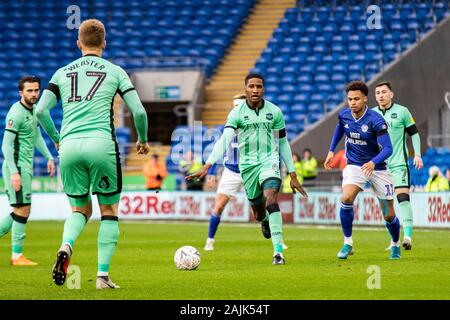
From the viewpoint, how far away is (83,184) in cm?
985

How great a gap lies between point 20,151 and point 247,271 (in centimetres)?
393

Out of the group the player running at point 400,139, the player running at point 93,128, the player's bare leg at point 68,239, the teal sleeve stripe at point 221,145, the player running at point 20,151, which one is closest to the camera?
the player's bare leg at point 68,239

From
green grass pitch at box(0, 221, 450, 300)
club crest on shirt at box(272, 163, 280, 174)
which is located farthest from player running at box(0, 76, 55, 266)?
club crest on shirt at box(272, 163, 280, 174)

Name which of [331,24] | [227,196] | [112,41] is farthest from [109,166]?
[112,41]

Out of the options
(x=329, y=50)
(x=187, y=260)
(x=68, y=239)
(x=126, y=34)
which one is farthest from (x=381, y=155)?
(x=126, y=34)

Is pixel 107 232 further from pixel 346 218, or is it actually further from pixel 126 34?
pixel 126 34

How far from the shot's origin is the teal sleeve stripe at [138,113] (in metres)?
9.64

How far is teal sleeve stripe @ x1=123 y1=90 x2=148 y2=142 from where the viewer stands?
9.64 metres

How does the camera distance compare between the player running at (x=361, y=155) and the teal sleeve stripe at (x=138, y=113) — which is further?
the player running at (x=361, y=155)

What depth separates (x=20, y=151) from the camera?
46.9ft

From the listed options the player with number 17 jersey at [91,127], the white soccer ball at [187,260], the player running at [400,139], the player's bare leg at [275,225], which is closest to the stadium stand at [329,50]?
the player running at [400,139]

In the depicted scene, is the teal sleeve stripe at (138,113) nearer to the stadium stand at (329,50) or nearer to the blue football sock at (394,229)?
the blue football sock at (394,229)

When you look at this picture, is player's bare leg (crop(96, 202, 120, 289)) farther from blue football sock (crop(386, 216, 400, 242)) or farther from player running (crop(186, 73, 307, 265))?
blue football sock (crop(386, 216, 400, 242))

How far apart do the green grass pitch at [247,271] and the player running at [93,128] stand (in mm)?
816
